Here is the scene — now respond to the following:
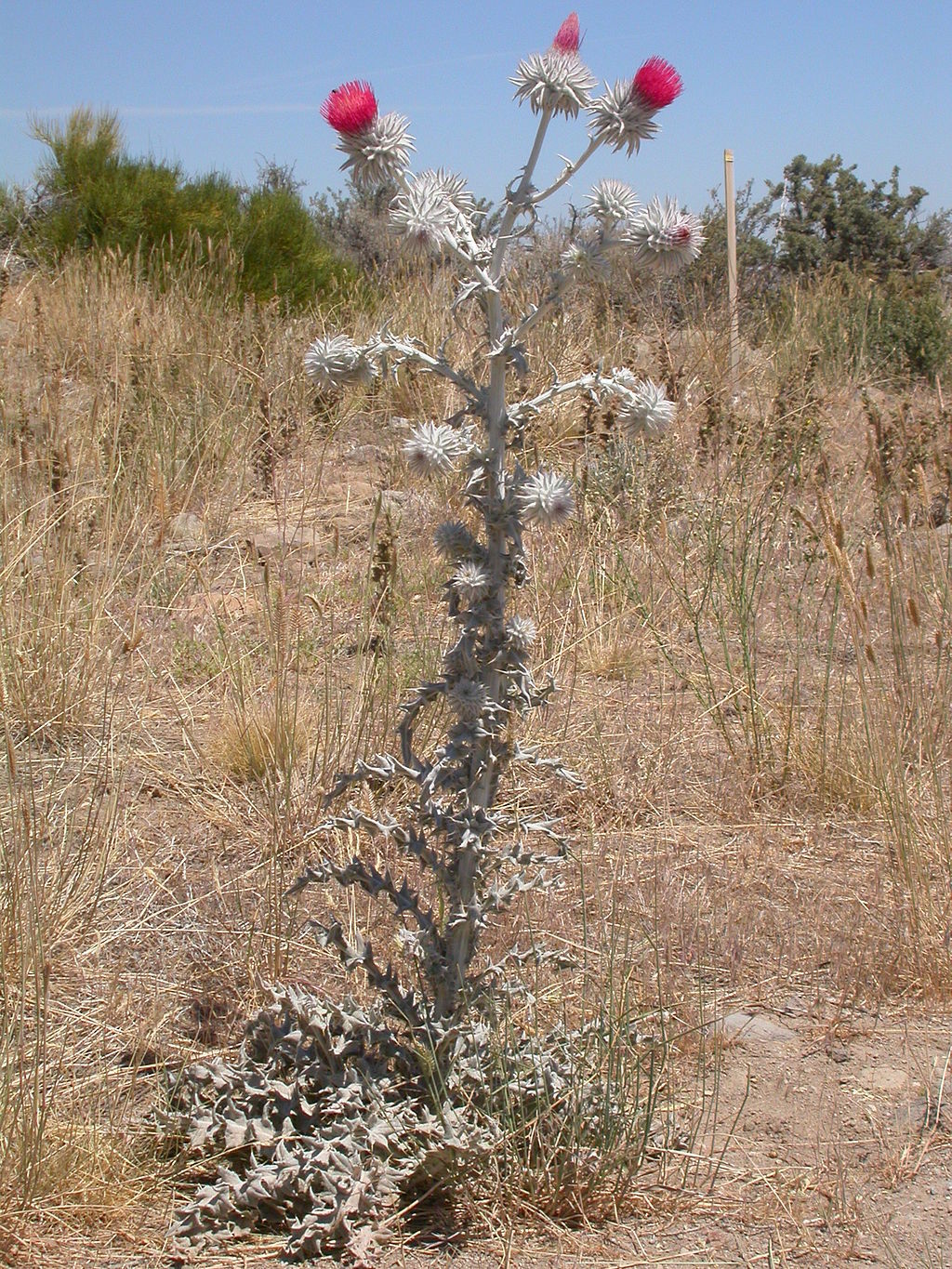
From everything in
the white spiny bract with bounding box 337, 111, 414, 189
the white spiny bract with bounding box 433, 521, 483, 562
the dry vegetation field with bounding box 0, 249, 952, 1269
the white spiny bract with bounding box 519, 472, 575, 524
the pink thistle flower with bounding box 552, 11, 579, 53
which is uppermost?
the pink thistle flower with bounding box 552, 11, 579, 53

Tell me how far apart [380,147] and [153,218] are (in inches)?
291

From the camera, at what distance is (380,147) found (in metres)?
1.60

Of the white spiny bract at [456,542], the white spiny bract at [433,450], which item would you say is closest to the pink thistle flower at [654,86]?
the white spiny bract at [433,450]

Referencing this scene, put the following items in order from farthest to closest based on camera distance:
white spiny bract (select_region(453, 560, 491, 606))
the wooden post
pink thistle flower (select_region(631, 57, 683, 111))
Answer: the wooden post < white spiny bract (select_region(453, 560, 491, 606)) < pink thistle flower (select_region(631, 57, 683, 111))

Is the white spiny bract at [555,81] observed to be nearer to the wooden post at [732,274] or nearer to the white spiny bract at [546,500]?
the white spiny bract at [546,500]

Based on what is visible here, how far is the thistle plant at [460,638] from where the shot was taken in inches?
62.6

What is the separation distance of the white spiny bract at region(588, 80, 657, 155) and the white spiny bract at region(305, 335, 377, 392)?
0.45 m

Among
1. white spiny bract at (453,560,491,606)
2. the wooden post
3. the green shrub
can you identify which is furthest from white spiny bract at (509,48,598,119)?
the green shrub

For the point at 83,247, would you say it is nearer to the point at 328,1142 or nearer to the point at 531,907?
the point at 531,907

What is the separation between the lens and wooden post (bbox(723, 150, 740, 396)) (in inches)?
280

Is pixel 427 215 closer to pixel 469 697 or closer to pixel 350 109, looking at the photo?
pixel 350 109

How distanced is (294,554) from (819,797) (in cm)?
242

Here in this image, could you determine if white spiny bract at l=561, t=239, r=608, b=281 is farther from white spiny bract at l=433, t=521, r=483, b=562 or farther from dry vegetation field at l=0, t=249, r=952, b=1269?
dry vegetation field at l=0, t=249, r=952, b=1269

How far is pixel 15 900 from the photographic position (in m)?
2.04
